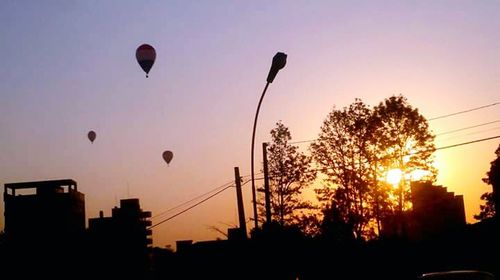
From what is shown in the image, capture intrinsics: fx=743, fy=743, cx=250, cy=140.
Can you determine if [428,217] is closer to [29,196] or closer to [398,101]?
[398,101]

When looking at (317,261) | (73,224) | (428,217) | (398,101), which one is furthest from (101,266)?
(428,217)

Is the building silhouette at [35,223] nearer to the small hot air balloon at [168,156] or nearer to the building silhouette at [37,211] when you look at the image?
the building silhouette at [37,211]

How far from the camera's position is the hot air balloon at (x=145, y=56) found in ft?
148

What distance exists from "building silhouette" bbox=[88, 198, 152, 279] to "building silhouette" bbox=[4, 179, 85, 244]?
5989 millimetres

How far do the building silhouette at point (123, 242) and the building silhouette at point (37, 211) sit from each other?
5.99 metres

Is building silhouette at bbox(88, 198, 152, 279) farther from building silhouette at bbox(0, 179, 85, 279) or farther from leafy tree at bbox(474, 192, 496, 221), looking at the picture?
leafy tree at bbox(474, 192, 496, 221)

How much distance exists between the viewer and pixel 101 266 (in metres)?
38.6

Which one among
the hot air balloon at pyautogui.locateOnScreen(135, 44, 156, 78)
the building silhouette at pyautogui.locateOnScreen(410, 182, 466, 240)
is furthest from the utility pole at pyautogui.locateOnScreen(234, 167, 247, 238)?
the building silhouette at pyautogui.locateOnScreen(410, 182, 466, 240)

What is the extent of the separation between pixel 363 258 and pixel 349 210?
45.4 feet

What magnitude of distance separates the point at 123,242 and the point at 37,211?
412 inches

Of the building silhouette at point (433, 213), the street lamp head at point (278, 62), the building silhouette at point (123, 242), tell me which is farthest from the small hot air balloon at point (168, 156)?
the street lamp head at point (278, 62)

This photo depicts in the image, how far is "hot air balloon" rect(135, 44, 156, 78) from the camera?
4516cm

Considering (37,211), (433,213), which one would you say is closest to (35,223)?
(37,211)

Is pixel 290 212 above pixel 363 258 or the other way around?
above
